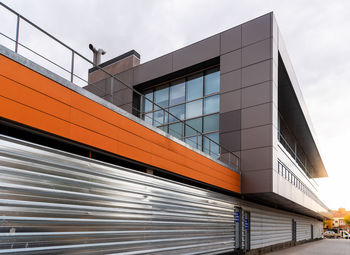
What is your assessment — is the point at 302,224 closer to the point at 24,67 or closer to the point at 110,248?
the point at 110,248

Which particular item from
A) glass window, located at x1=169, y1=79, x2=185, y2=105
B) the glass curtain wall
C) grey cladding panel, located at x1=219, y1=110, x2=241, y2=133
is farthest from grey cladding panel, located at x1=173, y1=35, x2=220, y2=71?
grey cladding panel, located at x1=219, y1=110, x2=241, y2=133

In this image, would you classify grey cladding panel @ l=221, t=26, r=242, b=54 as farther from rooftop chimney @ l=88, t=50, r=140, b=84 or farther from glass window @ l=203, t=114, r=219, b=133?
rooftop chimney @ l=88, t=50, r=140, b=84

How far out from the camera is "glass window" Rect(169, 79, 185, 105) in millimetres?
19141

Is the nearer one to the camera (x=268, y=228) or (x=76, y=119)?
(x=76, y=119)

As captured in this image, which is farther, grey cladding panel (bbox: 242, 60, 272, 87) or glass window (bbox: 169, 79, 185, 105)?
glass window (bbox: 169, 79, 185, 105)

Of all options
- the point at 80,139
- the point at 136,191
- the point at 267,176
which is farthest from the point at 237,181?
the point at 80,139

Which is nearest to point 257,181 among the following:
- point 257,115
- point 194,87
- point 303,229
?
point 257,115

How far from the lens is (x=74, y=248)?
681cm

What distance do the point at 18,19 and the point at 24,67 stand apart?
1487 millimetres

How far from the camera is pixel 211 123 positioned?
1755cm

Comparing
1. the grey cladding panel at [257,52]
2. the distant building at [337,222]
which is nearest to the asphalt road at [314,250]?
the grey cladding panel at [257,52]

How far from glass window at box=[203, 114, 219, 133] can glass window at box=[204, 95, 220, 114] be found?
0.31 meters

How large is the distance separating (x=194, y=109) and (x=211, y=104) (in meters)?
1.08

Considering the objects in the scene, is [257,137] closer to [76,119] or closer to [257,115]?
[257,115]
